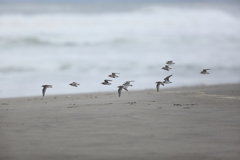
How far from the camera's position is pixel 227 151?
7.99 meters

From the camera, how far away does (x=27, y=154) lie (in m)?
7.83

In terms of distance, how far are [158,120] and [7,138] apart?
12.8ft

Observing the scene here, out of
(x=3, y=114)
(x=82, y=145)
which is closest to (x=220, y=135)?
(x=82, y=145)

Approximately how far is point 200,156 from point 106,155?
1.58 metres

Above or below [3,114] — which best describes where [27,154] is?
below

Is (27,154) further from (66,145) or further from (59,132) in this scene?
(59,132)

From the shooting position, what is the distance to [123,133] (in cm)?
955

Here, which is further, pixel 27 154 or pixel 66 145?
pixel 66 145

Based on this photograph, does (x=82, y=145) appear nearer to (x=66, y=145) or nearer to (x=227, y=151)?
(x=66, y=145)

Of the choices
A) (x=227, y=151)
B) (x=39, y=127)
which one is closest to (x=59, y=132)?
(x=39, y=127)

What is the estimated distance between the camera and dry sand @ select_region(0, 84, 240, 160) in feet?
25.8

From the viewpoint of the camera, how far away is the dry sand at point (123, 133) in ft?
25.8

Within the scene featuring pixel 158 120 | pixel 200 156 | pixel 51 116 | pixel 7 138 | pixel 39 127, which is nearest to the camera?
pixel 200 156

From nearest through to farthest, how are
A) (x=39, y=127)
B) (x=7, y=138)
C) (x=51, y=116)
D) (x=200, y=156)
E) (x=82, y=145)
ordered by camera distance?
(x=200, y=156) → (x=82, y=145) → (x=7, y=138) → (x=39, y=127) → (x=51, y=116)
